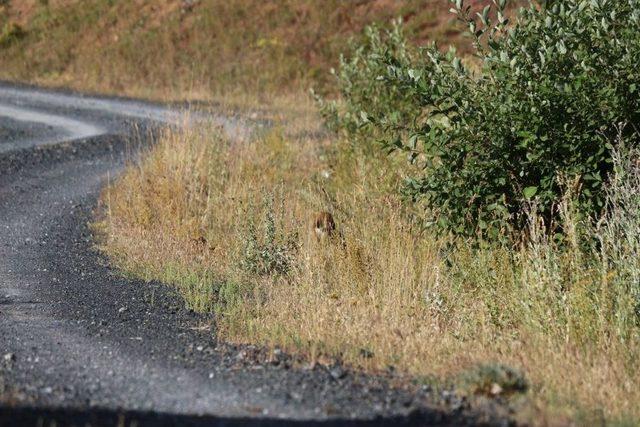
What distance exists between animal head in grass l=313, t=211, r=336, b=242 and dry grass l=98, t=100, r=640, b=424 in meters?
0.09

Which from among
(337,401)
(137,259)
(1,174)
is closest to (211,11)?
(1,174)

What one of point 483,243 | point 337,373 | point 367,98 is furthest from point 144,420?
point 367,98

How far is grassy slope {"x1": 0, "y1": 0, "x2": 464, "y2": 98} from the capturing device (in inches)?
992

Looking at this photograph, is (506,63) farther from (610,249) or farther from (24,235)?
(24,235)

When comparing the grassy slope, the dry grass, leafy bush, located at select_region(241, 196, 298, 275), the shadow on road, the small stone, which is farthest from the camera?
the grassy slope

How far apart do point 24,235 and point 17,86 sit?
53.2 feet

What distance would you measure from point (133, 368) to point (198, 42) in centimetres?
2261

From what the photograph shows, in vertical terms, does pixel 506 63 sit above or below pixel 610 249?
above

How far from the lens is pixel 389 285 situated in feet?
25.4

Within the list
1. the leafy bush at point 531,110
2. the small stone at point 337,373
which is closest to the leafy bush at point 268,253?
the leafy bush at point 531,110

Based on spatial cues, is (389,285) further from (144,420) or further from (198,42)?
(198,42)

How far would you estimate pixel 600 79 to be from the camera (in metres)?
7.75

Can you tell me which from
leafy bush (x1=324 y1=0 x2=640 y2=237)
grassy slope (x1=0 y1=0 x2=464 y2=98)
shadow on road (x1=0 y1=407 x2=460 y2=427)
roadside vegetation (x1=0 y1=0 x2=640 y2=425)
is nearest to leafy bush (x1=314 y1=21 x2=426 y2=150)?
roadside vegetation (x1=0 y1=0 x2=640 y2=425)

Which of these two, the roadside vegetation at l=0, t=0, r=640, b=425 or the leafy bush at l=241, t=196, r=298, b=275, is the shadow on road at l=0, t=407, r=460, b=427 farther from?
the leafy bush at l=241, t=196, r=298, b=275
